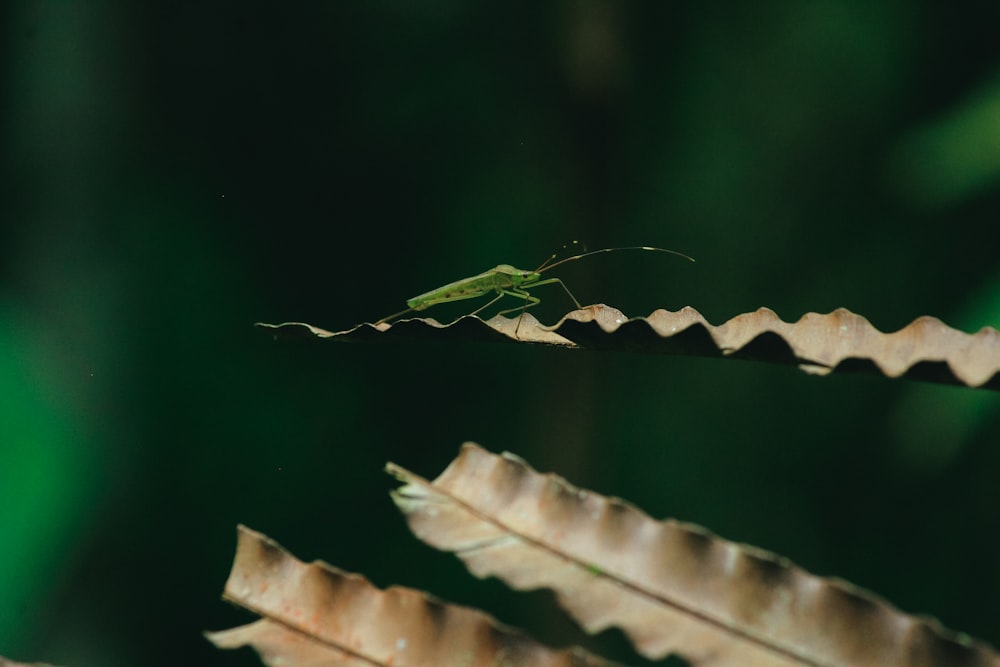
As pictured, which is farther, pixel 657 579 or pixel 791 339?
pixel 791 339

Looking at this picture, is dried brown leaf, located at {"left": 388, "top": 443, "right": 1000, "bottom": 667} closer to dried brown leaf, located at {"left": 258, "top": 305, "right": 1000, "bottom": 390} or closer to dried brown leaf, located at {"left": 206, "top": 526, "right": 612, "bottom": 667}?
dried brown leaf, located at {"left": 206, "top": 526, "right": 612, "bottom": 667}

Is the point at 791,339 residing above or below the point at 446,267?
below

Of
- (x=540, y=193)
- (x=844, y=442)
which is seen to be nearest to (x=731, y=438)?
(x=844, y=442)

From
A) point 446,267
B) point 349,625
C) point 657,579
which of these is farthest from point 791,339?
point 446,267

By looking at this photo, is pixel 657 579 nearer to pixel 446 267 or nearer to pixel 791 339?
pixel 791 339

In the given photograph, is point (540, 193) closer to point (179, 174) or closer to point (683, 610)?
point (179, 174)

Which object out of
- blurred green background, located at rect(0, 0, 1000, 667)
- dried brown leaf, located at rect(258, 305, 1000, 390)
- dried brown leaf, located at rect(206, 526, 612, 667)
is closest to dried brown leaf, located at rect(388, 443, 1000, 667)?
dried brown leaf, located at rect(206, 526, 612, 667)

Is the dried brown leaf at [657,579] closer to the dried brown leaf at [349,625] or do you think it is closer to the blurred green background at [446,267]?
the dried brown leaf at [349,625]
